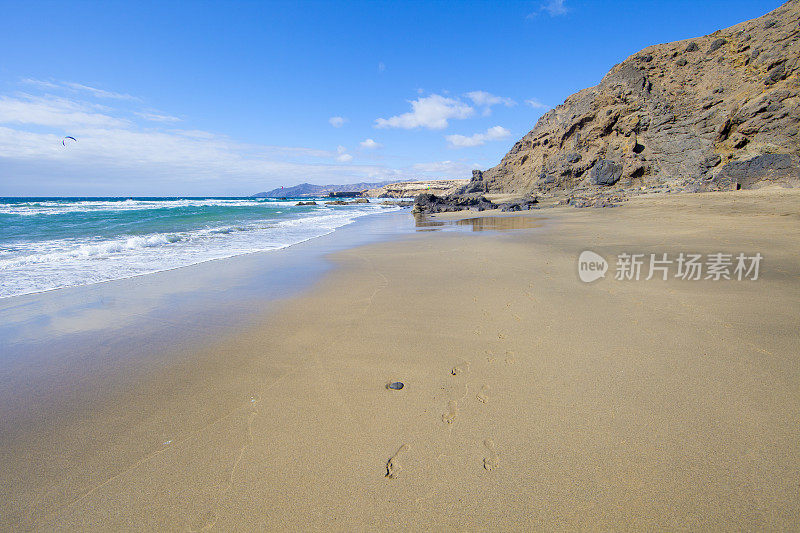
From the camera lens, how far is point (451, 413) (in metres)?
2.39

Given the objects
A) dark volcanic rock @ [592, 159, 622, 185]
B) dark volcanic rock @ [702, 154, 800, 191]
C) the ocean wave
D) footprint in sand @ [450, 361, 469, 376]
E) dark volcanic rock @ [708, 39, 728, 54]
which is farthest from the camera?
the ocean wave

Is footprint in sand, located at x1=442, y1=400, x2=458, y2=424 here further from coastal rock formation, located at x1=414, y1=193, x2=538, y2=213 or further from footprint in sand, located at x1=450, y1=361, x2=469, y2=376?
coastal rock formation, located at x1=414, y1=193, x2=538, y2=213

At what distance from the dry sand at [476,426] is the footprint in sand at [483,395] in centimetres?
2

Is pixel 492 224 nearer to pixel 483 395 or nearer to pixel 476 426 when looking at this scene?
pixel 483 395

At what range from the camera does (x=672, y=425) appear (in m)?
2.15

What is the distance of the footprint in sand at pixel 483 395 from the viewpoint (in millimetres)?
2525

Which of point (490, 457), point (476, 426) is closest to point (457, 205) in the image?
point (476, 426)

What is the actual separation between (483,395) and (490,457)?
2.14 feet

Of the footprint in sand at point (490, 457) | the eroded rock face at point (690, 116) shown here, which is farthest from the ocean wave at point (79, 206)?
the footprint in sand at point (490, 457)

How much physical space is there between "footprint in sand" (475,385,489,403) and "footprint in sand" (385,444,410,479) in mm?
753

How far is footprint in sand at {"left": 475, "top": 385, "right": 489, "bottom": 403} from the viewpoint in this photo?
2525 mm

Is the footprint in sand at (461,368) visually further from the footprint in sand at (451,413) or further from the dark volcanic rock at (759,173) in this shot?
the dark volcanic rock at (759,173)

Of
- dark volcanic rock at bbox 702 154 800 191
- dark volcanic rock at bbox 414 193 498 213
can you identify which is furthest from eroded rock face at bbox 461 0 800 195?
dark volcanic rock at bbox 414 193 498 213

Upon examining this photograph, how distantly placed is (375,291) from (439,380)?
295 centimetres
